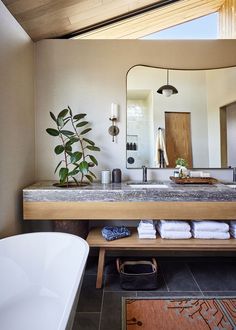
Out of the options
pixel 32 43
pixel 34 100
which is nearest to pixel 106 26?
pixel 32 43

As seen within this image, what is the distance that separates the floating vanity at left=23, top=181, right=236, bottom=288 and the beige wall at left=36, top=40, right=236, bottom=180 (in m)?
0.61

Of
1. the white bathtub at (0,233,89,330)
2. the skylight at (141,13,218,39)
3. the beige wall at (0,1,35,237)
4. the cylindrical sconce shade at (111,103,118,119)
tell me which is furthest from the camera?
the skylight at (141,13,218,39)

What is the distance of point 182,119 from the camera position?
2529mm

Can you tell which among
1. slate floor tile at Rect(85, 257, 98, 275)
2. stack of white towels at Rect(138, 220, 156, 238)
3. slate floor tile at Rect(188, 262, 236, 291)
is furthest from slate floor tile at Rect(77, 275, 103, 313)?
slate floor tile at Rect(188, 262, 236, 291)

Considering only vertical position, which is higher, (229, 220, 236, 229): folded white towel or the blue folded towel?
(229, 220, 236, 229): folded white towel

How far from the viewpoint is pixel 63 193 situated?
2041 millimetres

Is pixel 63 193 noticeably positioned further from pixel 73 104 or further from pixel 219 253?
pixel 219 253

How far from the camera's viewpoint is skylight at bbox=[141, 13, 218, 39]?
2611 mm

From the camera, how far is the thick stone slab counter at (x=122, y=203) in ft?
6.67

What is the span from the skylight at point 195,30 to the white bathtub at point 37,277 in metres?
2.44

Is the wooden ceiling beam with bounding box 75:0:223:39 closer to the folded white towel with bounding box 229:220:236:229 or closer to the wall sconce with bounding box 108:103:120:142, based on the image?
the wall sconce with bounding box 108:103:120:142

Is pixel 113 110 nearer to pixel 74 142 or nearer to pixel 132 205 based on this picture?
pixel 74 142

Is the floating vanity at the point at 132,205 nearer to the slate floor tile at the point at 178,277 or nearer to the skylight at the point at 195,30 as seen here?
the slate floor tile at the point at 178,277

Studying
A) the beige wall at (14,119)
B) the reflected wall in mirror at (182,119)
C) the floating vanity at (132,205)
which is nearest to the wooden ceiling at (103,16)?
the beige wall at (14,119)
